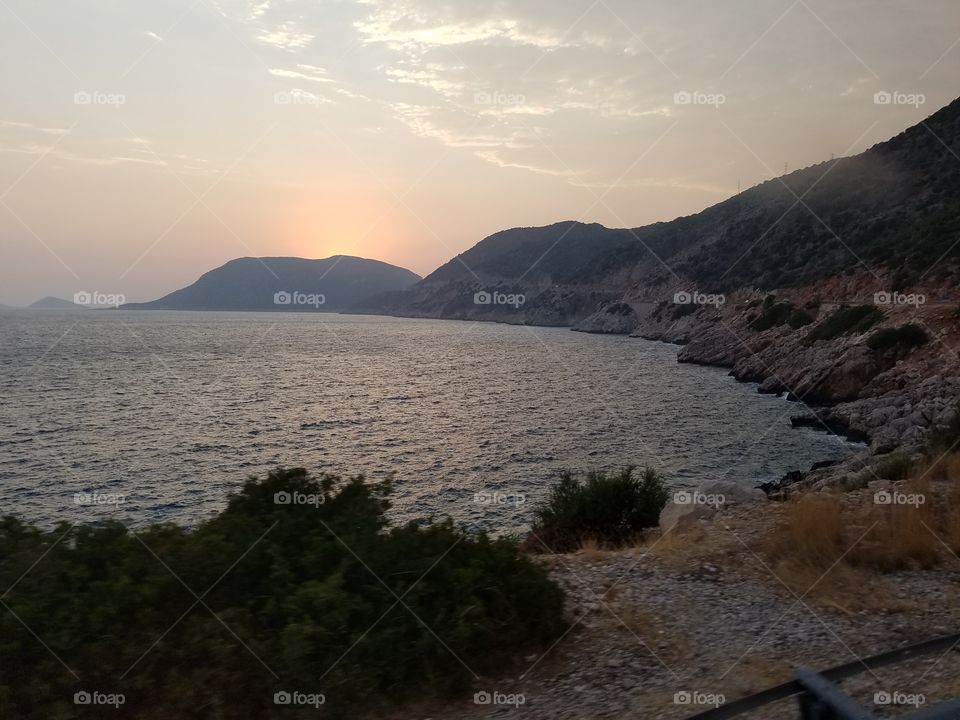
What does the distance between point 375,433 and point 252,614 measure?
26.2 metres

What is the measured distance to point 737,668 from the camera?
545cm

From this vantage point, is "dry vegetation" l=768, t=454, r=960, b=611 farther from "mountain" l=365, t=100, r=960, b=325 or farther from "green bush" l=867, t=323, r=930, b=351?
"mountain" l=365, t=100, r=960, b=325

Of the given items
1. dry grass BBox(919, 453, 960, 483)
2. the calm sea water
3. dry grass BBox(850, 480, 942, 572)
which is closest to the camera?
dry grass BBox(850, 480, 942, 572)

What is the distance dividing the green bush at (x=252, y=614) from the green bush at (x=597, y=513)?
520cm

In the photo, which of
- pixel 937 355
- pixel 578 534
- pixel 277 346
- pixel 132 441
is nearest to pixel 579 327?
pixel 277 346

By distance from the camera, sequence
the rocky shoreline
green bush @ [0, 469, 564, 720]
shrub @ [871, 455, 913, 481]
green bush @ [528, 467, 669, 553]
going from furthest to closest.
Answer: the rocky shoreline
shrub @ [871, 455, 913, 481]
green bush @ [528, 467, 669, 553]
green bush @ [0, 469, 564, 720]

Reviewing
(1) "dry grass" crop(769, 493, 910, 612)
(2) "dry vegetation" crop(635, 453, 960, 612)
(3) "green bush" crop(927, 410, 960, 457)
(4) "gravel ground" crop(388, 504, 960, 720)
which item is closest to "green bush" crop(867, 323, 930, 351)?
(3) "green bush" crop(927, 410, 960, 457)

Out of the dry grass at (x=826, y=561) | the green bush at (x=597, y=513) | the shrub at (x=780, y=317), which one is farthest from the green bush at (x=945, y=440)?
the shrub at (x=780, y=317)

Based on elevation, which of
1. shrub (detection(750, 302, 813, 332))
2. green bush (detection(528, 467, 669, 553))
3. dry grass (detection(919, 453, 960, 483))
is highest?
shrub (detection(750, 302, 813, 332))

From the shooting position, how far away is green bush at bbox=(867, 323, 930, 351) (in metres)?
33.0

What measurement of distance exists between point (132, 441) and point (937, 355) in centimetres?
3745

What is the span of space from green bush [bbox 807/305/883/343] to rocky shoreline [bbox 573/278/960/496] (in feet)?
0.74

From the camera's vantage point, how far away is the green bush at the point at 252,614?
4.99 metres

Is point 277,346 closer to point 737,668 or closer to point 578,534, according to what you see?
point 578,534
